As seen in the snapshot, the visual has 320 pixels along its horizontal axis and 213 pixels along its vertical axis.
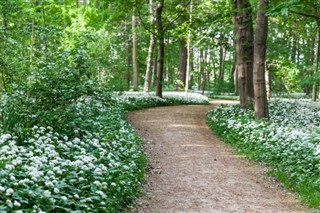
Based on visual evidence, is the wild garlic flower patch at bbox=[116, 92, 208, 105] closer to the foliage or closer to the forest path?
the forest path

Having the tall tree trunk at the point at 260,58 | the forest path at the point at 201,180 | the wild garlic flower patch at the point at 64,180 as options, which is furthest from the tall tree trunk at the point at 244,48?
the wild garlic flower patch at the point at 64,180

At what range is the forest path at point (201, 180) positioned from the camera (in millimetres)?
6703

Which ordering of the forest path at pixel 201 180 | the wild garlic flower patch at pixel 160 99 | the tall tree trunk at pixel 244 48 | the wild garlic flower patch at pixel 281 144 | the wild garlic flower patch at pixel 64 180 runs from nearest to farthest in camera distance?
the wild garlic flower patch at pixel 64 180, the forest path at pixel 201 180, the wild garlic flower patch at pixel 281 144, the tall tree trunk at pixel 244 48, the wild garlic flower patch at pixel 160 99

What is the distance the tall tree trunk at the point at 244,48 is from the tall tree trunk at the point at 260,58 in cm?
299

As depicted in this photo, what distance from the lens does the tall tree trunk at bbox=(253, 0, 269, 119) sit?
40.2ft

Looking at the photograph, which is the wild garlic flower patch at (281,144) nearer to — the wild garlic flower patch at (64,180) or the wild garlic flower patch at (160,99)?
the wild garlic flower patch at (64,180)

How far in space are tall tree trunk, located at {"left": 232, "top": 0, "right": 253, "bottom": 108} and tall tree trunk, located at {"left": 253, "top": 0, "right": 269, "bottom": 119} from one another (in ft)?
9.82

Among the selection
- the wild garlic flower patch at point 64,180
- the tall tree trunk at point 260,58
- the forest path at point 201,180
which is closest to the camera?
the wild garlic flower patch at point 64,180

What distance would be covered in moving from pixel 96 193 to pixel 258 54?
8.74 metres

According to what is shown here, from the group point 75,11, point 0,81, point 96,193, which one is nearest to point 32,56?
point 0,81

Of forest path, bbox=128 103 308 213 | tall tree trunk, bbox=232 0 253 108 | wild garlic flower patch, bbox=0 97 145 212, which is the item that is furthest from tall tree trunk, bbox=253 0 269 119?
wild garlic flower patch, bbox=0 97 145 212

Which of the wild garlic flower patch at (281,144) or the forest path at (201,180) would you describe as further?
the wild garlic flower patch at (281,144)

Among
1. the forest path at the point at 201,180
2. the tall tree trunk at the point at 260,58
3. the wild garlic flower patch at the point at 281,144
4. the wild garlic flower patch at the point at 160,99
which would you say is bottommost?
the forest path at the point at 201,180

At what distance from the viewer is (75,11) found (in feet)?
65.0
